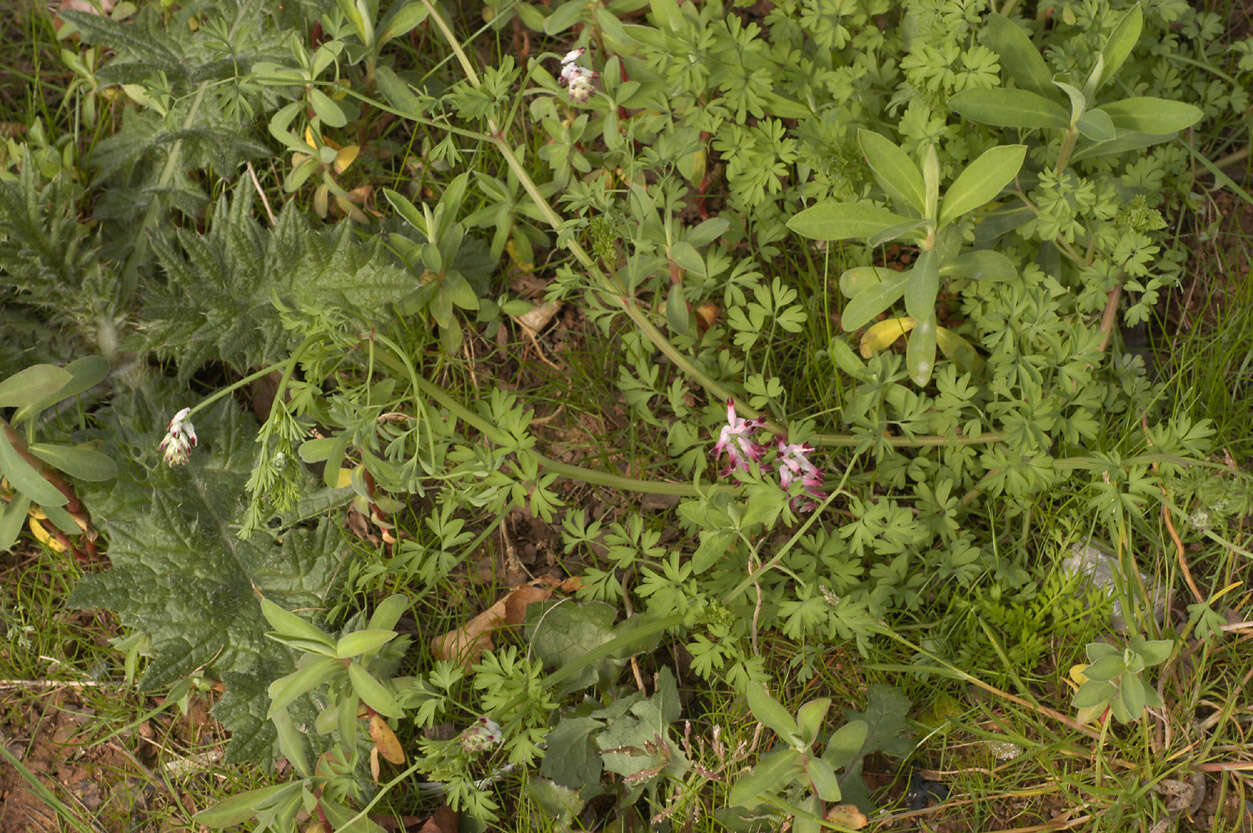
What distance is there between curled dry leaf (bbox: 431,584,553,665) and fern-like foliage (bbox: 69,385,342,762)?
32cm

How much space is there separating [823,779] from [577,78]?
1.60 m

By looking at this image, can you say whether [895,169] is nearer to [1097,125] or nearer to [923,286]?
[923,286]

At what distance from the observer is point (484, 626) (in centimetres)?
264

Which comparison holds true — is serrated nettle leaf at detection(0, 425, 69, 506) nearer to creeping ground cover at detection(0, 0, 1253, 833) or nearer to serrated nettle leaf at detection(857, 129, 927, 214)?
creeping ground cover at detection(0, 0, 1253, 833)

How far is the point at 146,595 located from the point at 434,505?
0.69 meters

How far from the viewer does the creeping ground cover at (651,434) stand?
7.61 ft

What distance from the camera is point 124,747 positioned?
273 centimetres

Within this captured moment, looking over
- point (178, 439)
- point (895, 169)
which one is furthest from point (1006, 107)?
point (178, 439)

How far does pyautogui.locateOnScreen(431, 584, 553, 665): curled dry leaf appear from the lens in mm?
2609

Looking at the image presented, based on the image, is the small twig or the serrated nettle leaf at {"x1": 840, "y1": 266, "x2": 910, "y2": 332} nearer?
the serrated nettle leaf at {"x1": 840, "y1": 266, "x2": 910, "y2": 332}

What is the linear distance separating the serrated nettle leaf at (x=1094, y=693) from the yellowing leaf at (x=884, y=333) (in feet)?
2.85

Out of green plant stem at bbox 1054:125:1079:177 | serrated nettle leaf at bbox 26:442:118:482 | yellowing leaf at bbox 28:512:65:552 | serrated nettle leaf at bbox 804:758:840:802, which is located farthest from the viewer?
yellowing leaf at bbox 28:512:65:552

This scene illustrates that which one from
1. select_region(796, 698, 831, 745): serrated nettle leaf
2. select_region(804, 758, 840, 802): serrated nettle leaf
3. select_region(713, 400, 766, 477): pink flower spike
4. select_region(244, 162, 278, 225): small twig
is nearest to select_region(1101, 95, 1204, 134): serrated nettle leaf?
select_region(713, 400, 766, 477): pink flower spike

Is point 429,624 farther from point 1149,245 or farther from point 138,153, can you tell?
point 1149,245
